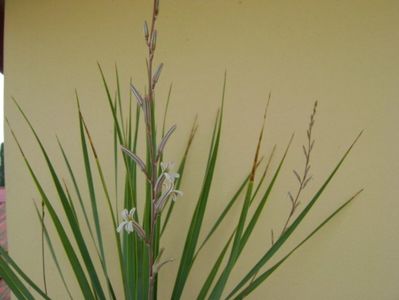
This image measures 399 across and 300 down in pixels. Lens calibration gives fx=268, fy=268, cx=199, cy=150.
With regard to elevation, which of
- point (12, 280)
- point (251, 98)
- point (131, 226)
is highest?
point (251, 98)

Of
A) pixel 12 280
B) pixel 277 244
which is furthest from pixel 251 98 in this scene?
pixel 12 280

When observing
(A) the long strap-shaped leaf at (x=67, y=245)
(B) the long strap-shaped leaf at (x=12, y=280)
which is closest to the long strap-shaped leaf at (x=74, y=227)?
(A) the long strap-shaped leaf at (x=67, y=245)

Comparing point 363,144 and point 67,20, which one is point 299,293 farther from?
point 67,20

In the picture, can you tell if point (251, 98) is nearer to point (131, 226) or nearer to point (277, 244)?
point (277, 244)

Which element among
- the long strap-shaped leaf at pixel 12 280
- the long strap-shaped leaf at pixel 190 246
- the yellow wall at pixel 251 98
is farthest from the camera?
the yellow wall at pixel 251 98

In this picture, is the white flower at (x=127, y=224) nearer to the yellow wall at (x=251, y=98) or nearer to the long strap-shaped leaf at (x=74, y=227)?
the long strap-shaped leaf at (x=74, y=227)

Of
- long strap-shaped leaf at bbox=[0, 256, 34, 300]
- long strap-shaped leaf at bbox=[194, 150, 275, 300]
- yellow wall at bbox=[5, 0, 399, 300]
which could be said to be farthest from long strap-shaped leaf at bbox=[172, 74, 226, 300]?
long strap-shaped leaf at bbox=[0, 256, 34, 300]

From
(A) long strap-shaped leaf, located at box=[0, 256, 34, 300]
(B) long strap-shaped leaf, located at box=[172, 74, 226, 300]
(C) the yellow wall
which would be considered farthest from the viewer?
(C) the yellow wall

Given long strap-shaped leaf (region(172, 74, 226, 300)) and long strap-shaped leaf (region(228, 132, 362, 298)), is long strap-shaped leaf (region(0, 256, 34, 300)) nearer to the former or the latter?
long strap-shaped leaf (region(172, 74, 226, 300))

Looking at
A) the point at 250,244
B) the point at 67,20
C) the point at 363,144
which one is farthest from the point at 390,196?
the point at 67,20
